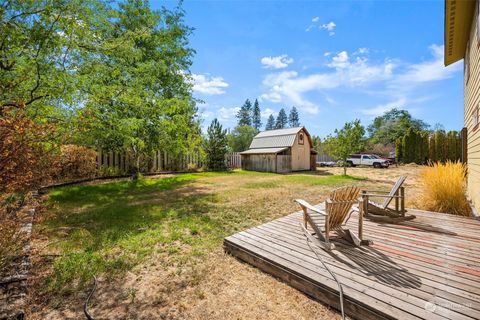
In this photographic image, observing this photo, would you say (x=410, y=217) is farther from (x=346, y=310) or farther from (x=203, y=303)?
(x=203, y=303)

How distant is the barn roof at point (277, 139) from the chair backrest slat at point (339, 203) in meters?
16.7

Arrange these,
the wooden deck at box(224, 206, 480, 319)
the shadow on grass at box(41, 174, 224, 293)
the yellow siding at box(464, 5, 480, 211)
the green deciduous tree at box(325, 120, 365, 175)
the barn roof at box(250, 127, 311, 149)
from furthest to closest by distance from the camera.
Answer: the barn roof at box(250, 127, 311, 149) < the green deciduous tree at box(325, 120, 365, 175) < the yellow siding at box(464, 5, 480, 211) < the shadow on grass at box(41, 174, 224, 293) < the wooden deck at box(224, 206, 480, 319)

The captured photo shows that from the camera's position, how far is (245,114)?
203ft

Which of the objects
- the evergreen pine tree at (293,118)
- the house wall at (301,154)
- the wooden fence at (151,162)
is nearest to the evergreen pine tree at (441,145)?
the house wall at (301,154)

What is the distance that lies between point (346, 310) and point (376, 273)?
74 centimetres

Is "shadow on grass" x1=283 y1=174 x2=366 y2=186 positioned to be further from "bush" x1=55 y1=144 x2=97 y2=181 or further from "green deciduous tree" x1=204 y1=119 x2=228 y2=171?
"bush" x1=55 y1=144 x2=97 y2=181

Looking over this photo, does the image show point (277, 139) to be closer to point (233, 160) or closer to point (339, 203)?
point (233, 160)

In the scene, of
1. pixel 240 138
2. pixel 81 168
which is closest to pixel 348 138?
pixel 81 168

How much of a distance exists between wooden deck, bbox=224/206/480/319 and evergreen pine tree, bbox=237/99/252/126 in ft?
193

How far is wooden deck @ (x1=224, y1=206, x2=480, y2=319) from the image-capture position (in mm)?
2061

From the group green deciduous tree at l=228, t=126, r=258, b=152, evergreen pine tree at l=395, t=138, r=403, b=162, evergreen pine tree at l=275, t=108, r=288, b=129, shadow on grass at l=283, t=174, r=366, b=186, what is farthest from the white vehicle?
evergreen pine tree at l=275, t=108, r=288, b=129

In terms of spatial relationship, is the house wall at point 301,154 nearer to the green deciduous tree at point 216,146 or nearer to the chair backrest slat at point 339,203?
the green deciduous tree at point 216,146

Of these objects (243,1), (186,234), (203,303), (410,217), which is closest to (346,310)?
(203,303)

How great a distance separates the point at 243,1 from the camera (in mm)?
8547
